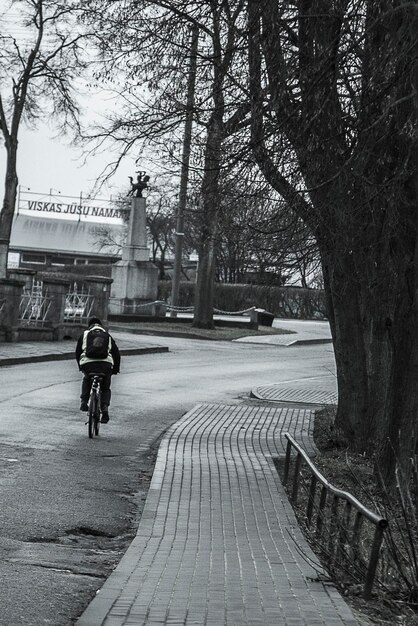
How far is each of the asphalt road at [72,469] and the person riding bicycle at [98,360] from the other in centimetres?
47

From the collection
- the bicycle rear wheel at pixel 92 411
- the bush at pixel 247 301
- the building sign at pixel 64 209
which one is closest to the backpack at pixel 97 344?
the bicycle rear wheel at pixel 92 411

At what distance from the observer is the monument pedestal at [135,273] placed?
1891 inches

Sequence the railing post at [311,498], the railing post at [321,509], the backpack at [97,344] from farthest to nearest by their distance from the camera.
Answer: the backpack at [97,344] < the railing post at [311,498] < the railing post at [321,509]

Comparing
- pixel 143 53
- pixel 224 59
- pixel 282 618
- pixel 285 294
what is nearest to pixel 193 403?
pixel 143 53

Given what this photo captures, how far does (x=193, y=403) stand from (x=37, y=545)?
12.1m

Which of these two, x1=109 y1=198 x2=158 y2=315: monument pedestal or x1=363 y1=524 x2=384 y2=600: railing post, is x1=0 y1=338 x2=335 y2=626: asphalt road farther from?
x1=109 y1=198 x2=158 y2=315: monument pedestal

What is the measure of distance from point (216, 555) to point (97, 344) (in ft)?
25.5

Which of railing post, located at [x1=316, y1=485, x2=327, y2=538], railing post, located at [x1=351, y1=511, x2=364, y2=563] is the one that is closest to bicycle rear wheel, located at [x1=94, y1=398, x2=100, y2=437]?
railing post, located at [x1=316, y1=485, x2=327, y2=538]

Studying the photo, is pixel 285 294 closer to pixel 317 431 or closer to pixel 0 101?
pixel 0 101

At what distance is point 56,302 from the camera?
3372 centimetres

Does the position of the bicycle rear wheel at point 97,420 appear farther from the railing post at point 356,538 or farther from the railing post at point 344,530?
the railing post at point 356,538

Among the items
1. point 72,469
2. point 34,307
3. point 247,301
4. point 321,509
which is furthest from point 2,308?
point 247,301

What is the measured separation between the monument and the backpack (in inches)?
1250

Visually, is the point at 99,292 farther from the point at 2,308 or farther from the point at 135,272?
the point at 135,272
